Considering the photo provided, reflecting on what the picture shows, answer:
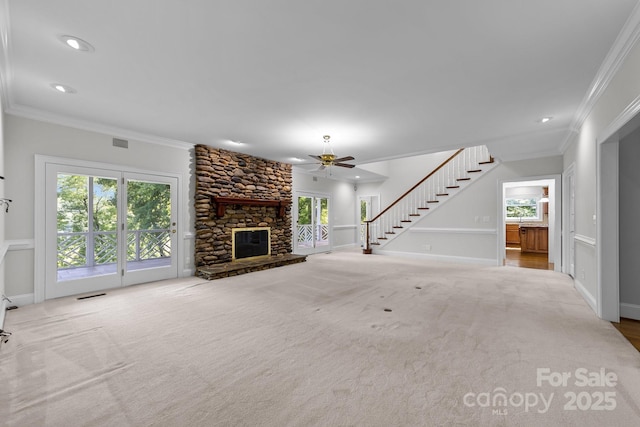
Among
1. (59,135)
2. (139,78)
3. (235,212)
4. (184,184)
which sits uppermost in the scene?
(139,78)

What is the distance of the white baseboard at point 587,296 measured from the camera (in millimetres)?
3444

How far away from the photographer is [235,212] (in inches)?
251

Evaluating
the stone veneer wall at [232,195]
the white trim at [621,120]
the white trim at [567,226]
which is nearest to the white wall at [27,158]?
the stone veneer wall at [232,195]

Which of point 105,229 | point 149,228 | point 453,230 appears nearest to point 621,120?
point 453,230

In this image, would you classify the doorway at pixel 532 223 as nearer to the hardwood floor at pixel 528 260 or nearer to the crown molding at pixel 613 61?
the hardwood floor at pixel 528 260

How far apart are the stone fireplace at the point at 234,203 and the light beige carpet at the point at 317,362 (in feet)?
6.18

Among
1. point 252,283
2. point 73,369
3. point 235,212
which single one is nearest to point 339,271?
point 252,283

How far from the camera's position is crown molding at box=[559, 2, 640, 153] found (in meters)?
2.11

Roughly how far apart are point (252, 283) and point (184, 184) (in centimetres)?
249

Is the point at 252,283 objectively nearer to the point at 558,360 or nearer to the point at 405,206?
the point at 558,360

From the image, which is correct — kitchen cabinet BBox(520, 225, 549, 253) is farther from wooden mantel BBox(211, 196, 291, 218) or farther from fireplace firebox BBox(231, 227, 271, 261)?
fireplace firebox BBox(231, 227, 271, 261)

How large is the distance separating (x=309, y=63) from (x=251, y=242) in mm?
4856

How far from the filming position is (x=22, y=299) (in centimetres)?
380

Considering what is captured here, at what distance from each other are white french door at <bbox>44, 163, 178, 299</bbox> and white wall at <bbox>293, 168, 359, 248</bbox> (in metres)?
3.90
